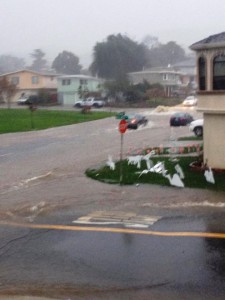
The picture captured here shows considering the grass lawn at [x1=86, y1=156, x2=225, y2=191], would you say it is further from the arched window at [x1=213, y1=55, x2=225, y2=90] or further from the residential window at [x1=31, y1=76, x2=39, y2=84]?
the residential window at [x1=31, y1=76, x2=39, y2=84]

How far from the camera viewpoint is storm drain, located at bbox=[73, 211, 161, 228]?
539 inches

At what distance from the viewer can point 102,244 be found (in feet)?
39.5

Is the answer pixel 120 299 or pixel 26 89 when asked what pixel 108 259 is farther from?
pixel 26 89

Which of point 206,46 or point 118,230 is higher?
point 206,46

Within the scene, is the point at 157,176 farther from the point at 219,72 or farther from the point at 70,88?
the point at 70,88

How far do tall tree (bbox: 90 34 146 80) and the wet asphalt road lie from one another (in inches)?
3208

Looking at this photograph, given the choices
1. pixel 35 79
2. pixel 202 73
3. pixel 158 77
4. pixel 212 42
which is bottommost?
pixel 158 77

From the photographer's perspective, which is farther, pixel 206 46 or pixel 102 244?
pixel 206 46

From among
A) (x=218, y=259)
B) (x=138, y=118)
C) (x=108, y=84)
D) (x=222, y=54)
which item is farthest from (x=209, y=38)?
(x=108, y=84)

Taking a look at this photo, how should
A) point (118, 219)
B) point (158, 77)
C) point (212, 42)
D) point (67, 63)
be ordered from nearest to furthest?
point (118, 219), point (212, 42), point (158, 77), point (67, 63)

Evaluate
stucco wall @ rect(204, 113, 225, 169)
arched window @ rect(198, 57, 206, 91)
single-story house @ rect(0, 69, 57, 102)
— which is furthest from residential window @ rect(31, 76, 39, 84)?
stucco wall @ rect(204, 113, 225, 169)

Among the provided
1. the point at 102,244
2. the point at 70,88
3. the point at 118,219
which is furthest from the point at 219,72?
the point at 70,88

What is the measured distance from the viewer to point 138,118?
152ft

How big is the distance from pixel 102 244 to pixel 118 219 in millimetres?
2174
